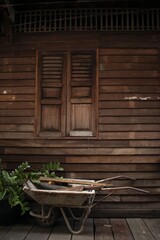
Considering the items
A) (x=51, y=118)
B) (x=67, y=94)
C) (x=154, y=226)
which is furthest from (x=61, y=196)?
(x=67, y=94)

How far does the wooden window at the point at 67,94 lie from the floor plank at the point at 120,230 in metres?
1.39

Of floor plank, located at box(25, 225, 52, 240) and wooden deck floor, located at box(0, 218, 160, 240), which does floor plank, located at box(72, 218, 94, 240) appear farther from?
floor plank, located at box(25, 225, 52, 240)

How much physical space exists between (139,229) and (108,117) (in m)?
1.76

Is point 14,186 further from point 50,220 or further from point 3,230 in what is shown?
point 50,220

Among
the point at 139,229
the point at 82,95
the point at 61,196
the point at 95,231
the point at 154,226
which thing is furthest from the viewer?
the point at 82,95

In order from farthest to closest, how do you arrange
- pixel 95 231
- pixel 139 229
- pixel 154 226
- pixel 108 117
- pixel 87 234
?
pixel 108 117
pixel 154 226
pixel 139 229
pixel 95 231
pixel 87 234

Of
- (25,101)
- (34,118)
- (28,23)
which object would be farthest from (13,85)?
(28,23)

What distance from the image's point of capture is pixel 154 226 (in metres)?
4.38

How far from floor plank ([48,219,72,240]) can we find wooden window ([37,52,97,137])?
1.41 meters

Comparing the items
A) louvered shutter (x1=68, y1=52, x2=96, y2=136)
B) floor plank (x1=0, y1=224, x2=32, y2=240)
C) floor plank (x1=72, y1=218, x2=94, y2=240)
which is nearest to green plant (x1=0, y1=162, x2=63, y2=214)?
floor plank (x1=0, y1=224, x2=32, y2=240)

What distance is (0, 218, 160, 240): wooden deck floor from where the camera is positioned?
12.7 feet

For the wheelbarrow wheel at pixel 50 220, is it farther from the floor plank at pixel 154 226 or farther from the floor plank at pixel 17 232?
the floor plank at pixel 154 226

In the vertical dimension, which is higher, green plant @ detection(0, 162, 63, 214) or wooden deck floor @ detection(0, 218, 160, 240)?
green plant @ detection(0, 162, 63, 214)

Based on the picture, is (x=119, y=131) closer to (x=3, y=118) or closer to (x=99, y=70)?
(x=99, y=70)
